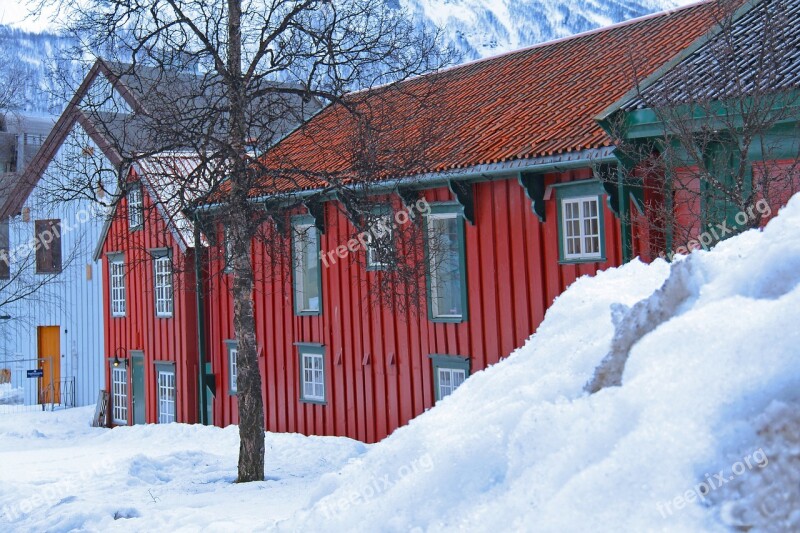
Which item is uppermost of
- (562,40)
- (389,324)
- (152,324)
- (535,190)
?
(562,40)

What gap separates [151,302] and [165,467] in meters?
8.89

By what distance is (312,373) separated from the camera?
1844cm

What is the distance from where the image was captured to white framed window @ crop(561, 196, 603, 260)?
43.8ft

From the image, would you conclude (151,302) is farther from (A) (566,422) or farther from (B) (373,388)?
(A) (566,422)

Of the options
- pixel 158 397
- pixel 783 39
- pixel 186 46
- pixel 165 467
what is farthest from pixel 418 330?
pixel 158 397

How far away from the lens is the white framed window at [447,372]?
15336 mm

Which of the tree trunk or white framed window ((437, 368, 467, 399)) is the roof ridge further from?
white framed window ((437, 368, 467, 399))

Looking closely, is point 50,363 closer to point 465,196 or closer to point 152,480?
point 152,480

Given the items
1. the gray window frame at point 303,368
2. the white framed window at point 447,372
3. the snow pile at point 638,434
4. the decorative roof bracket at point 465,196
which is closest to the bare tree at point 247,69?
the decorative roof bracket at point 465,196

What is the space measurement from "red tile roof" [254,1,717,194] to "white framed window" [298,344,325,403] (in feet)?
9.92

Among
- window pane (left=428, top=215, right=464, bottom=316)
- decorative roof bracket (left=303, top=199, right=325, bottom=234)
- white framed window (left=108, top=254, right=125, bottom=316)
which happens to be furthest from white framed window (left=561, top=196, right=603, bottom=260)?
white framed window (left=108, top=254, right=125, bottom=316)

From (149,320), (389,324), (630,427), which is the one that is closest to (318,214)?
(389,324)

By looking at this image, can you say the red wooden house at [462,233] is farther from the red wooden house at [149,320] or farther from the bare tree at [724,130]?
the red wooden house at [149,320]

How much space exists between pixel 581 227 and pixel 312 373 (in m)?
6.78
